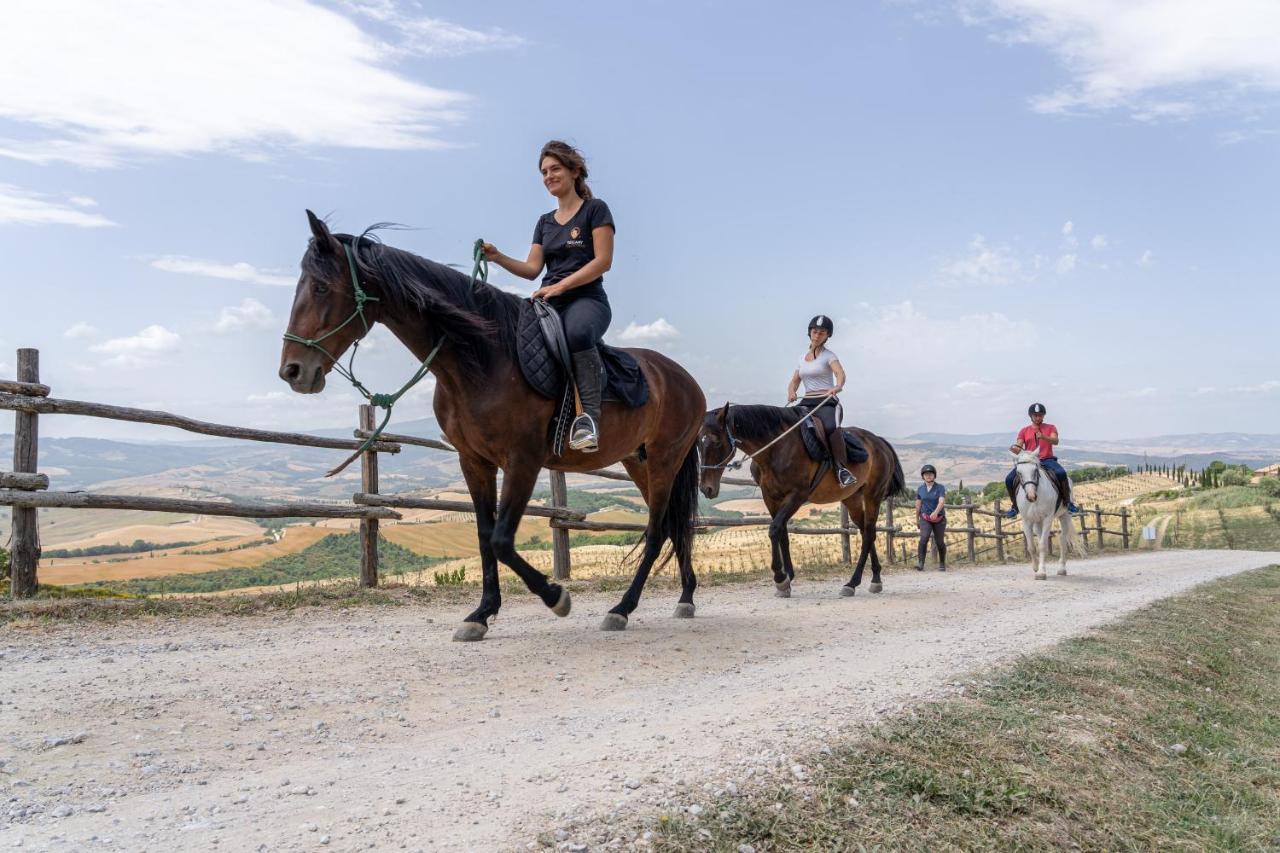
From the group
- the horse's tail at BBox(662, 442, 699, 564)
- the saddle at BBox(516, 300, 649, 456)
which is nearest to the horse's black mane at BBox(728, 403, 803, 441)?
the horse's tail at BBox(662, 442, 699, 564)

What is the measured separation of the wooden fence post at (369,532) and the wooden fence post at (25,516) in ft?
9.89

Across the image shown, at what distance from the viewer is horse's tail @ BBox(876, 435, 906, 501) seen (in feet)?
43.3

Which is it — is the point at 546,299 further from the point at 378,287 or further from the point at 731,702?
the point at 731,702

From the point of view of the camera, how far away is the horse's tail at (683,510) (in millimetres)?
7953

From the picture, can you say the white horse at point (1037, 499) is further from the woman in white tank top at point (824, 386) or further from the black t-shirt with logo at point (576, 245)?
the black t-shirt with logo at point (576, 245)

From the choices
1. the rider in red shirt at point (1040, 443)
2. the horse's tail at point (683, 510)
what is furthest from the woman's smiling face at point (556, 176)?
the rider in red shirt at point (1040, 443)

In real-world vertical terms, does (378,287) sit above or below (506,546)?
above

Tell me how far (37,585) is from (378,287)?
16.7ft

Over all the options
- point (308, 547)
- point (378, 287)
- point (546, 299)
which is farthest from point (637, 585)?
point (308, 547)

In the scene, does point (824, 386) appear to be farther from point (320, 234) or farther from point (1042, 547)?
point (320, 234)

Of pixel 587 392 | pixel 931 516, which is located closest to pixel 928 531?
pixel 931 516

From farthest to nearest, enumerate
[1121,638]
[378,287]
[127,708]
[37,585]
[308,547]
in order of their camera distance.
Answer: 1. [308,547]
2. [37,585]
3. [1121,638]
4. [378,287]
5. [127,708]

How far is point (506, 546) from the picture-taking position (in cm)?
592

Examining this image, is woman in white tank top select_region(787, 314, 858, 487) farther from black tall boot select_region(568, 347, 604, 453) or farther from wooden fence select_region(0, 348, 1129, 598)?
black tall boot select_region(568, 347, 604, 453)
